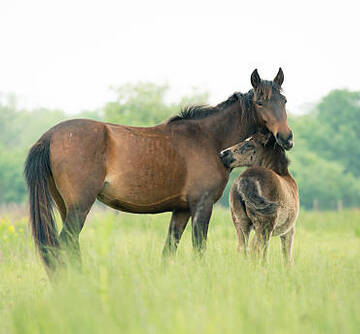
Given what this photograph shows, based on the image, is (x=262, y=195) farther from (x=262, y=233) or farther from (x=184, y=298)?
(x=184, y=298)

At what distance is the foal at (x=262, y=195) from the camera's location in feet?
18.6

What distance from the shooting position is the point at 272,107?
596 cm

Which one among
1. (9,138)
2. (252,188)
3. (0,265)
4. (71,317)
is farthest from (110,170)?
(9,138)

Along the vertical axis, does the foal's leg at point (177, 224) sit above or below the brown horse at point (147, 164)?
below

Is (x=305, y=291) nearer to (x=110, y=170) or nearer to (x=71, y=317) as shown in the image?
(x=71, y=317)

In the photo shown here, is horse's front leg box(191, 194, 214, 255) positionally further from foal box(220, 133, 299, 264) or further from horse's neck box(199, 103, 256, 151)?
horse's neck box(199, 103, 256, 151)

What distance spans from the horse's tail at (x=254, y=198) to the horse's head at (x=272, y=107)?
62 cm

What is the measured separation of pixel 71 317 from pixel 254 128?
11.9ft

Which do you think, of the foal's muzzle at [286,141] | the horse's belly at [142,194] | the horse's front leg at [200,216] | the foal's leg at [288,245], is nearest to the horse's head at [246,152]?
the foal's muzzle at [286,141]

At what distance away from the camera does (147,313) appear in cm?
321

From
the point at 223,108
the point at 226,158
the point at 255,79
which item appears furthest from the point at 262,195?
the point at 255,79

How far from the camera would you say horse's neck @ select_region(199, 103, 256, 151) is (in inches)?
245

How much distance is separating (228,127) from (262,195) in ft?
3.46

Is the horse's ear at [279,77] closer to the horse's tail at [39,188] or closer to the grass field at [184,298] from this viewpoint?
the grass field at [184,298]
